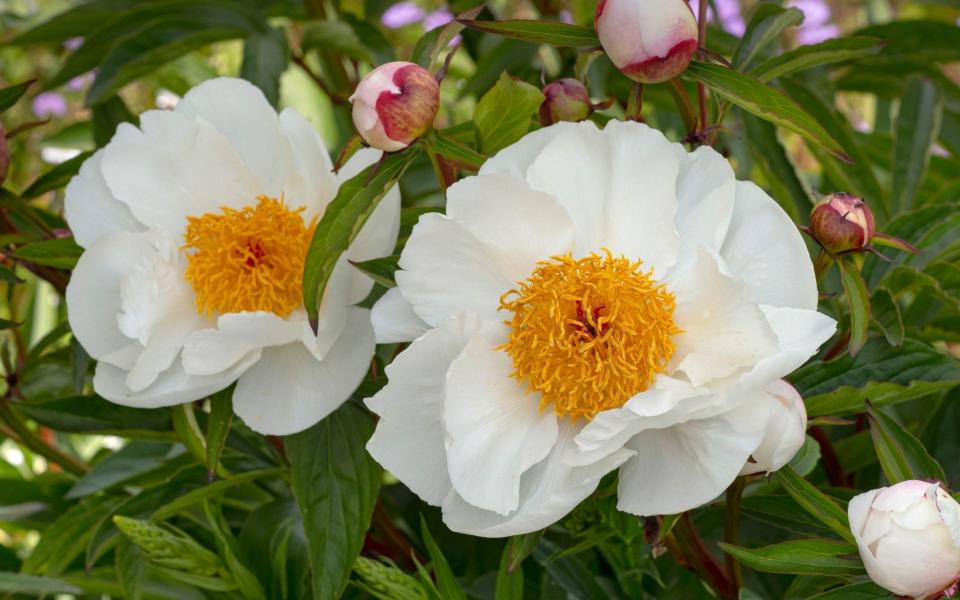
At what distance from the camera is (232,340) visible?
0.72m

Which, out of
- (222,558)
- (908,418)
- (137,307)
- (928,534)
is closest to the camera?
(928,534)

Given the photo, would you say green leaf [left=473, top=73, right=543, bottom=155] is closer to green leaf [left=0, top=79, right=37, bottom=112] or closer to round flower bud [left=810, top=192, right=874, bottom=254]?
round flower bud [left=810, top=192, right=874, bottom=254]

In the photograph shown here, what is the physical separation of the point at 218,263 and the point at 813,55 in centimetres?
42

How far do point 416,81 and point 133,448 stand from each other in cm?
60

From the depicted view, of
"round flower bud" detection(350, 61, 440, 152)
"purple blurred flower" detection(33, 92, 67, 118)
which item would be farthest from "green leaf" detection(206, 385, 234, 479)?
"purple blurred flower" detection(33, 92, 67, 118)

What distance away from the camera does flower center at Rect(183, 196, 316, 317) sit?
757 mm

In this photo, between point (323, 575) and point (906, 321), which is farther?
point (906, 321)

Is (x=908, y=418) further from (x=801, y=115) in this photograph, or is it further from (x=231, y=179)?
(x=231, y=179)

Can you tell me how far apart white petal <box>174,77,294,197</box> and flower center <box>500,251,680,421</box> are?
0.25 metres

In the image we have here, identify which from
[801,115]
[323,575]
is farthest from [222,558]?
[801,115]

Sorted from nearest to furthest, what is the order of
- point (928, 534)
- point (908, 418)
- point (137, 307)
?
point (928, 534), point (137, 307), point (908, 418)

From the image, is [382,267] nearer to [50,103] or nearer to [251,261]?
[251,261]

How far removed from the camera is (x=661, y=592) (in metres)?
0.83

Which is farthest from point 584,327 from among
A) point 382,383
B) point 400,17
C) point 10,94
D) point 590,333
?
point 400,17
